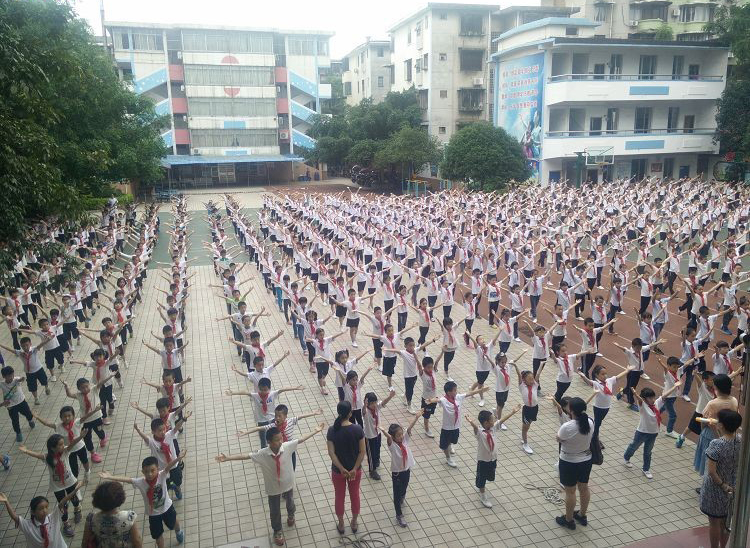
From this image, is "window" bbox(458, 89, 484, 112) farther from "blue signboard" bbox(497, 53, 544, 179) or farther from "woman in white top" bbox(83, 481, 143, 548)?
"woman in white top" bbox(83, 481, 143, 548)

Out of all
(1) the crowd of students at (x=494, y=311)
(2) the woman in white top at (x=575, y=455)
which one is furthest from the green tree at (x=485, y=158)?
(2) the woman in white top at (x=575, y=455)

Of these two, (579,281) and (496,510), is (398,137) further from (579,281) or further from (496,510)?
(496,510)

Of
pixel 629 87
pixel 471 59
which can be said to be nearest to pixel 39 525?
pixel 629 87

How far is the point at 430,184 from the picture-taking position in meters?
36.7

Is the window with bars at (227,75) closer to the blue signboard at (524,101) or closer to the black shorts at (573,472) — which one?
the blue signboard at (524,101)

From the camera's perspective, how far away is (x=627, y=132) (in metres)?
31.6

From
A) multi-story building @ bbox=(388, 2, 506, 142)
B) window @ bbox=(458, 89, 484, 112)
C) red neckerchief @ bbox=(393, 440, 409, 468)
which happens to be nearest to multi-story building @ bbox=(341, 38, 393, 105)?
multi-story building @ bbox=(388, 2, 506, 142)

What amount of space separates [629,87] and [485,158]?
9305 mm

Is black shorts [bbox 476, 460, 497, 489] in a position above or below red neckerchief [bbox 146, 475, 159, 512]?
below

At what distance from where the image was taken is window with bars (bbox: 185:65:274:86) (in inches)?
1571

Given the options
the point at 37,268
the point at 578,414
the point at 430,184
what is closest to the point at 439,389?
the point at 578,414

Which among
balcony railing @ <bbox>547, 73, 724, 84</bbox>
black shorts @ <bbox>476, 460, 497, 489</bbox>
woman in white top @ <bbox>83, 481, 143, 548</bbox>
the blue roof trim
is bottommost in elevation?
black shorts @ <bbox>476, 460, 497, 489</bbox>

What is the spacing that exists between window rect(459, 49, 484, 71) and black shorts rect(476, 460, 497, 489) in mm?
36726

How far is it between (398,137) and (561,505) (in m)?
28.5
